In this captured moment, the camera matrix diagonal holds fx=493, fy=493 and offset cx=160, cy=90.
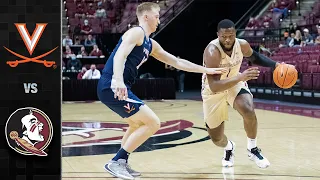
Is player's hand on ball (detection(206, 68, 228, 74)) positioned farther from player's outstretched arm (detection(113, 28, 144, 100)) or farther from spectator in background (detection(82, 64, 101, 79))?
spectator in background (detection(82, 64, 101, 79))

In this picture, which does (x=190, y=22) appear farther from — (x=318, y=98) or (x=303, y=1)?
(x=318, y=98)

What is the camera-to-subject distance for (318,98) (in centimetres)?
1410

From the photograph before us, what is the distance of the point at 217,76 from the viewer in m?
4.97

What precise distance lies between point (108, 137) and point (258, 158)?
316 cm

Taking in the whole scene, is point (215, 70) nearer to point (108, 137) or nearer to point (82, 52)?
point (108, 137)

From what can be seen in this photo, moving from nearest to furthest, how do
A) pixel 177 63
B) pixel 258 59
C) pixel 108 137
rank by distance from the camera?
pixel 177 63 → pixel 258 59 → pixel 108 137

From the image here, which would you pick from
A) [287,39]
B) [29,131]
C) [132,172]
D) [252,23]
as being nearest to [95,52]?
[252,23]

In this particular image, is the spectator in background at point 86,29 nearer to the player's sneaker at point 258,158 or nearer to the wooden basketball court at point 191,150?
the wooden basketball court at point 191,150

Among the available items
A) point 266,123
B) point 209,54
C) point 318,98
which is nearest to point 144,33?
point 209,54

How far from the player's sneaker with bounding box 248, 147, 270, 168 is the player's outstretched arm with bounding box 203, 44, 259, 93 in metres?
0.92

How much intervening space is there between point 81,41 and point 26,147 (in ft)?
57.9

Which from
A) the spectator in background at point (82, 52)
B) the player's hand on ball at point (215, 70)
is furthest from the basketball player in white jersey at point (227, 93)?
the spectator in background at point (82, 52)

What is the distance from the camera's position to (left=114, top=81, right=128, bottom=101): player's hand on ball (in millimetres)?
4270

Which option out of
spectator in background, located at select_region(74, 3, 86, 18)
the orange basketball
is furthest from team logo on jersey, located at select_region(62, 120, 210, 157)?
spectator in background, located at select_region(74, 3, 86, 18)
